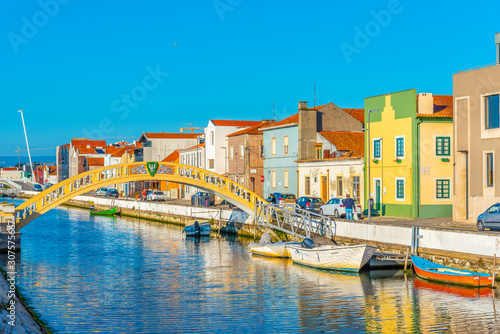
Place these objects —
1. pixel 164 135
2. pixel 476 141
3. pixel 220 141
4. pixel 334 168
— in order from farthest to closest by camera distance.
Result: pixel 164 135, pixel 220 141, pixel 334 168, pixel 476 141

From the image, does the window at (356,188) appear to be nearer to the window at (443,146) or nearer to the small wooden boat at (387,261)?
the window at (443,146)

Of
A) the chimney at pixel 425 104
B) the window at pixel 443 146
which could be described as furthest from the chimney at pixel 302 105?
the window at pixel 443 146

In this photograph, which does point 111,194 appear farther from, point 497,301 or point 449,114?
point 497,301

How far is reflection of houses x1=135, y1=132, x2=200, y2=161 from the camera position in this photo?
100750mm

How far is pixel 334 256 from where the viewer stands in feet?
99.9

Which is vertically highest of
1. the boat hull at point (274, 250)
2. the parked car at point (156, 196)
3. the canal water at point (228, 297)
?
the parked car at point (156, 196)

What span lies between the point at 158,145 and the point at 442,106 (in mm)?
64154

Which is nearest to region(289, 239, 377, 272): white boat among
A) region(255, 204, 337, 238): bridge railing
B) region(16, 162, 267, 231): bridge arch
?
region(255, 204, 337, 238): bridge railing

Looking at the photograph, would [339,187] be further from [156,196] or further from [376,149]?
[156,196]

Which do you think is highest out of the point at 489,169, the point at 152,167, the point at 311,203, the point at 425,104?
the point at 425,104

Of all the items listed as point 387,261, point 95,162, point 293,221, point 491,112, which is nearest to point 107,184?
point 293,221

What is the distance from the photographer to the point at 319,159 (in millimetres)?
51781

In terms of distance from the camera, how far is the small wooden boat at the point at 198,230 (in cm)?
4881

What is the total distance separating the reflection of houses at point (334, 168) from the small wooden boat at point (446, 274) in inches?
752
